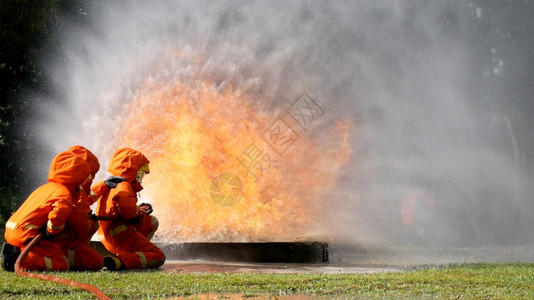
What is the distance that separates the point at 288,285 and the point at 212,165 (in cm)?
601

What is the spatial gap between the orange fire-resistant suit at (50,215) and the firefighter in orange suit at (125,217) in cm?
61

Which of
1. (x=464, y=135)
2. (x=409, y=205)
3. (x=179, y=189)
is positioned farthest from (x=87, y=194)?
(x=464, y=135)

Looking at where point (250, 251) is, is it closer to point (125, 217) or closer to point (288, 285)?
point (125, 217)

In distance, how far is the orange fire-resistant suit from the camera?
7.00 metres

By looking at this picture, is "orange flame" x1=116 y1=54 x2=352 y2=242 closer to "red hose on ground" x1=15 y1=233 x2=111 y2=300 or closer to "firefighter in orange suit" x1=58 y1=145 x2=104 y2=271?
"firefighter in orange suit" x1=58 y1=145 x2=104 y2=271

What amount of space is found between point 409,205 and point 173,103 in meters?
16.1

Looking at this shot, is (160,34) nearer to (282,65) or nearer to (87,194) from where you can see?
(282,65)

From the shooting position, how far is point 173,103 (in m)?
12.3

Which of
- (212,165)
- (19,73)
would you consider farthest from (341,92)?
(19,73)

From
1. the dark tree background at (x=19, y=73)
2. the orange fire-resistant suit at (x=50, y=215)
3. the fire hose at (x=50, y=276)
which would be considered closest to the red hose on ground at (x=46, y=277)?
the fire hose at (x=50, y=276)

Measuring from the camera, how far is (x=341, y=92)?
1595 centimetres

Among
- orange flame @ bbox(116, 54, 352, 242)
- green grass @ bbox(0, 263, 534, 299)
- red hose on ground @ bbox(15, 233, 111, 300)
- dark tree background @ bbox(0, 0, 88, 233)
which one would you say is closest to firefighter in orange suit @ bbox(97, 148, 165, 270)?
green grass @ bbox(0, 263, 534, 299)

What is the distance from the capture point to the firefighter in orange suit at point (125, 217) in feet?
25.6

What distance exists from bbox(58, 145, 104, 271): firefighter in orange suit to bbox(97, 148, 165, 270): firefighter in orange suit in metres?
0.23
